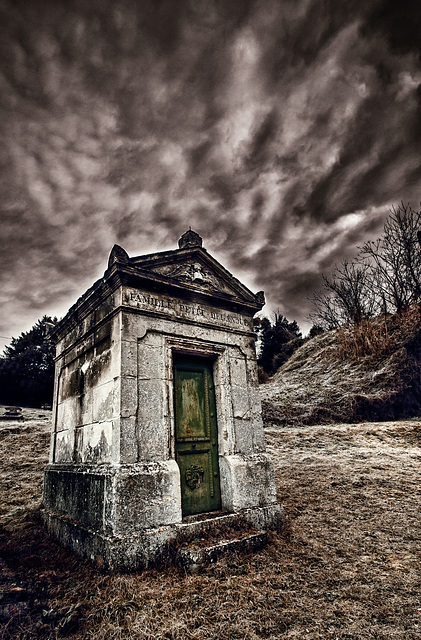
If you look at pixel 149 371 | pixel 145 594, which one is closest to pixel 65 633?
pixel 145 594

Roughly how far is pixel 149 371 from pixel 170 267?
179 centimetres

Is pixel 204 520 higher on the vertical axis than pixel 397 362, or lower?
lower

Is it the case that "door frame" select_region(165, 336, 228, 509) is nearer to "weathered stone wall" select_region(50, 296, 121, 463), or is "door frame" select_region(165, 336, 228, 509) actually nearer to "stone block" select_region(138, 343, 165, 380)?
"stone block" select_region(138, 343, 165, 380)

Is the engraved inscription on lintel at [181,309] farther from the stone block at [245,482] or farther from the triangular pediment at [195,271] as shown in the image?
the stone block at [245,482]

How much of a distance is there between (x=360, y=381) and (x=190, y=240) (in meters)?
8.46

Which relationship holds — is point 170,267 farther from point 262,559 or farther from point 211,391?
point 262,559

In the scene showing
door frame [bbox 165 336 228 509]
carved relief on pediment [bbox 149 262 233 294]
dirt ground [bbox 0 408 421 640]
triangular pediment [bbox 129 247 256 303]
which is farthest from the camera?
carved relief on pediment [bbox 149 262 233 294]

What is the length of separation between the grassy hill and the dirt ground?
414cm

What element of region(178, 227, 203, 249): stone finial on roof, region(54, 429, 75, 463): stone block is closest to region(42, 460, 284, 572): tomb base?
region(54, 429, 75, 463): stone block

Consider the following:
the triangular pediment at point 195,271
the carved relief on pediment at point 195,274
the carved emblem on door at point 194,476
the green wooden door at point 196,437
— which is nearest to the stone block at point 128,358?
the green wooden door at point 196,437

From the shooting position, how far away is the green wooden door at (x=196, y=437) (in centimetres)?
492

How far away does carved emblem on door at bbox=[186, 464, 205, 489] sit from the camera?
4.91 metres

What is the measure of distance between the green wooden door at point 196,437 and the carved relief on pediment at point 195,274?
129 cm

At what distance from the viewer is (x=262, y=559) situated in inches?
164
